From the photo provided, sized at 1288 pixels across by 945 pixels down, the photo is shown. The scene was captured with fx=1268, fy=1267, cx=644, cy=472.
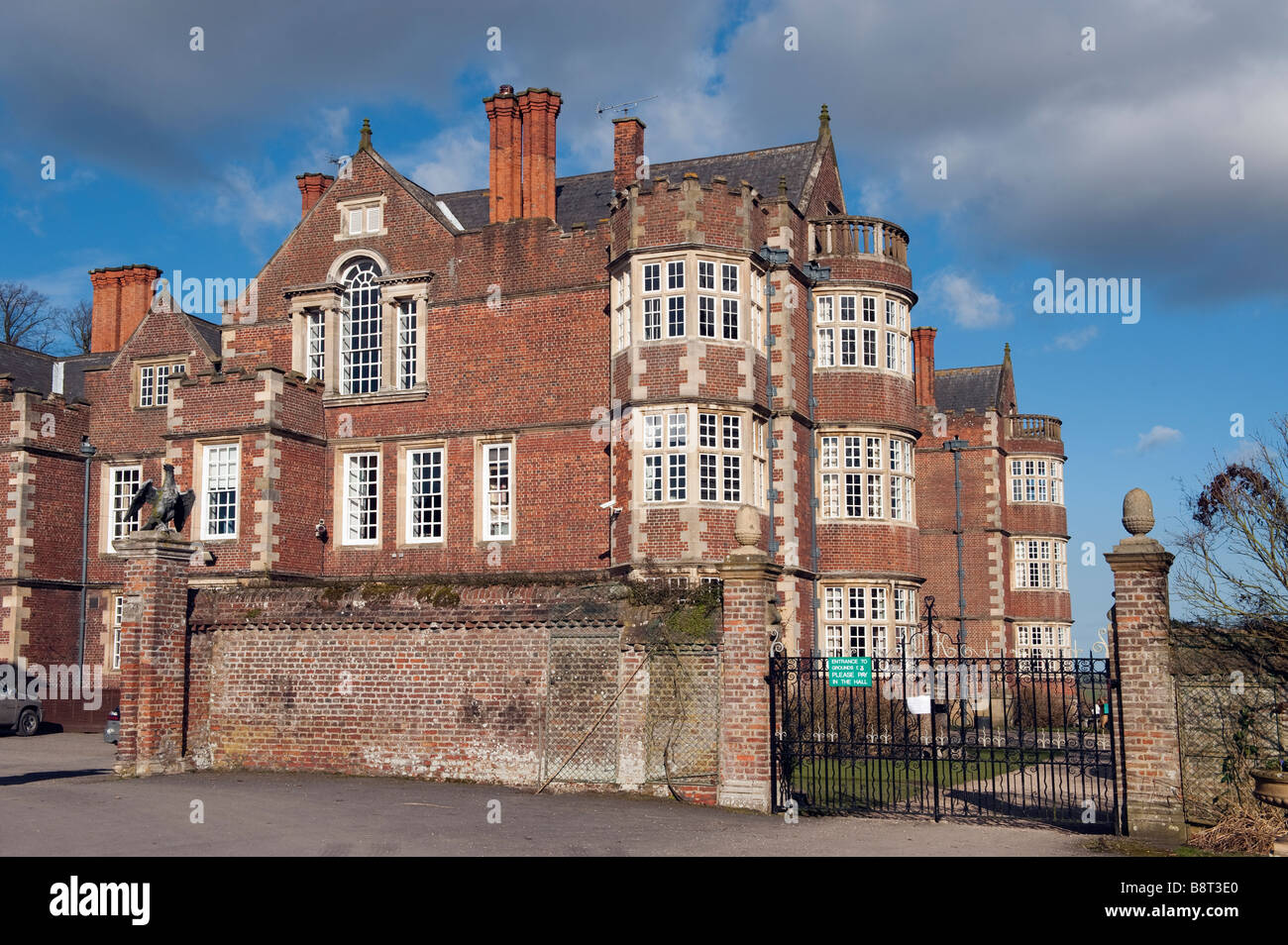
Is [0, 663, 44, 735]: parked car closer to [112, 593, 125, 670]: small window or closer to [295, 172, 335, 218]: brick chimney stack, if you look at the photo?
[112, 593, 125, 670]: small window

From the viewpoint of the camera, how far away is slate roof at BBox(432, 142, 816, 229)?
3278 cm

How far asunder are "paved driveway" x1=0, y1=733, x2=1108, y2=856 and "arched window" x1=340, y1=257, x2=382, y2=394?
47.0 ft

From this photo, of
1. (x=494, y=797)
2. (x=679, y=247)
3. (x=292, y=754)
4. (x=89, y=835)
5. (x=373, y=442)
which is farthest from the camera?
(x=373, y=442)

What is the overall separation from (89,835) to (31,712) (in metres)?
22.0

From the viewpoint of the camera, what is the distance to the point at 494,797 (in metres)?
17.9

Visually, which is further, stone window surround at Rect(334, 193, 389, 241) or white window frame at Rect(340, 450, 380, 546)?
stone window surround at Rect(334, 193, 389, 241)

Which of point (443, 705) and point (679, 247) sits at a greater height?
point (679, 247)

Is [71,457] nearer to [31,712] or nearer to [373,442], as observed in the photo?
[31,712]

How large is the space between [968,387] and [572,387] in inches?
1035

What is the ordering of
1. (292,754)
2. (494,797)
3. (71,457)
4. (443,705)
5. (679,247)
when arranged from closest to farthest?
(494,797) < (443,705) < (292,754) < (679,247) < (71,457)

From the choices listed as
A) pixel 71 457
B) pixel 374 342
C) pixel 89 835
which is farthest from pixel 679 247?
pixel 71 457

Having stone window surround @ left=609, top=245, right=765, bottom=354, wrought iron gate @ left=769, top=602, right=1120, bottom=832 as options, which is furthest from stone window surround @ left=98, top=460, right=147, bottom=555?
wrought iron gate @ left=769, top=602, right=1120, bottom=832

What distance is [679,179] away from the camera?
33.8 meters

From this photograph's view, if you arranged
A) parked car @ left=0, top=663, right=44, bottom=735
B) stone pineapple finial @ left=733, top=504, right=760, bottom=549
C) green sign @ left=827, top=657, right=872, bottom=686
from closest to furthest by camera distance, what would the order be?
stone pineapple finial @ left=733, top=504, right=760, bottom=549 → green sign @ left=827, top=657, right=872, bottom=686 → parked car @ left=0, top=663, right=44, bottom=735
